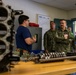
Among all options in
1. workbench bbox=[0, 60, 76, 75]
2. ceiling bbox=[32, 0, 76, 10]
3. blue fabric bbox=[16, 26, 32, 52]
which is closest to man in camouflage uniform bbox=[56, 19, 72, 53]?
blue fabric bbox=[16, 26, 32, 52]

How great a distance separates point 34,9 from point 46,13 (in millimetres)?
558

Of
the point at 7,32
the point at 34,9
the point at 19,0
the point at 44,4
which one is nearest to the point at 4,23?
the point at 7,32

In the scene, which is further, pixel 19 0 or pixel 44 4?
pixel 44 4

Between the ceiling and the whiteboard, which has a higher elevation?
the ceiling

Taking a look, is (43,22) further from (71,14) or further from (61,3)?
(71,14)

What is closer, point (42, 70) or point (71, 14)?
point (42, 70)

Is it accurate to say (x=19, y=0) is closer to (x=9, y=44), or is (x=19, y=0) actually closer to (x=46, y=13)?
(x=46, y=13)

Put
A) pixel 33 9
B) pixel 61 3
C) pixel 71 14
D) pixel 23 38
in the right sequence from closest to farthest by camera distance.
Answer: pixel 23 38 → pixel 33 9 → pixel 61 3 → pixel 71 14

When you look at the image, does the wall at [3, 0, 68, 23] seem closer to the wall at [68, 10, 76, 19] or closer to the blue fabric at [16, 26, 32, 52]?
the wall at [68, 10, 76, 19]

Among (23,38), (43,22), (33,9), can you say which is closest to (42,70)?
(23,38)

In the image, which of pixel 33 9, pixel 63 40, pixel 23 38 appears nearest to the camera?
pixel 23 38

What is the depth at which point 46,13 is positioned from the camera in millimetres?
5695

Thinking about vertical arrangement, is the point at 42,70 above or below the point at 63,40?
below

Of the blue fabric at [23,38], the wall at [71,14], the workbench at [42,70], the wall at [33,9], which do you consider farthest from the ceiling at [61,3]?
the workbench at [42,70]
